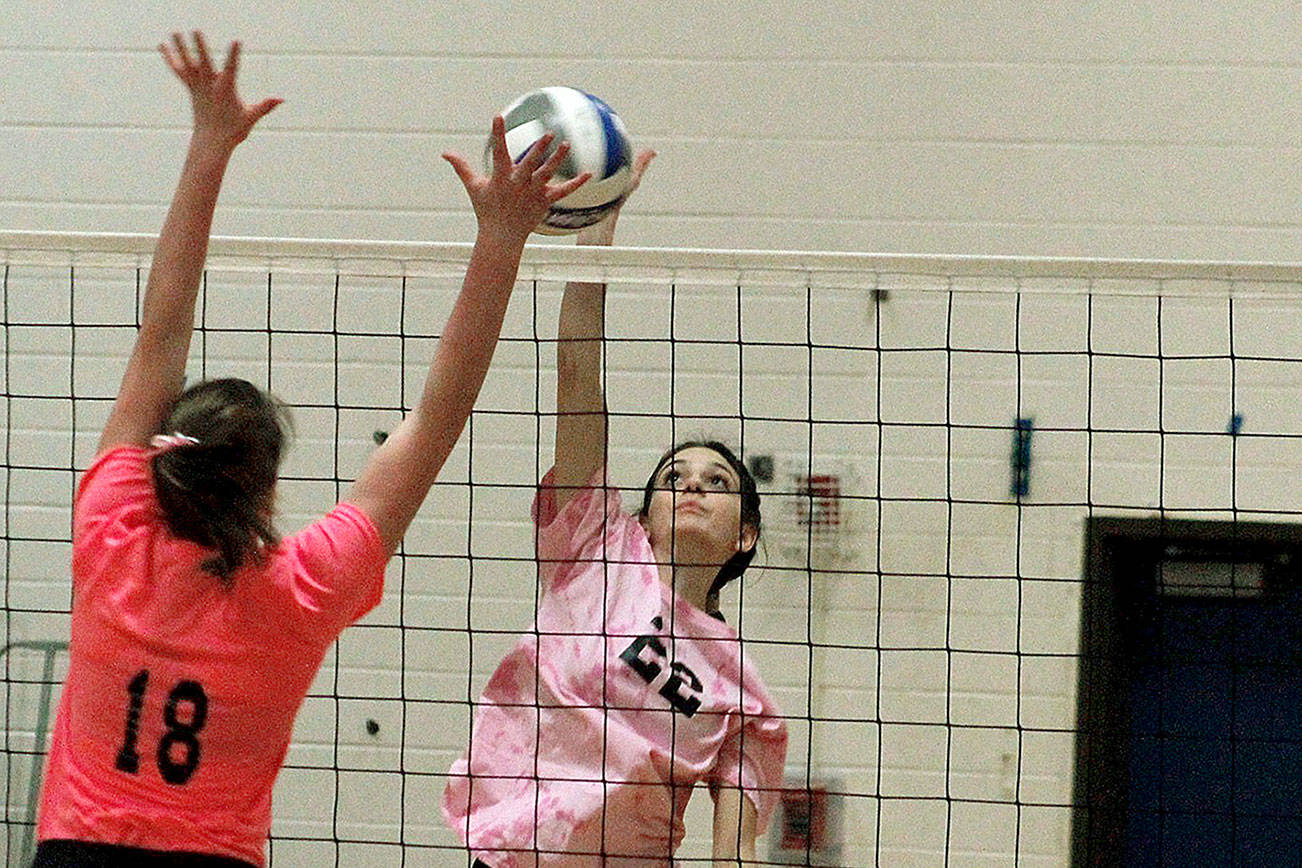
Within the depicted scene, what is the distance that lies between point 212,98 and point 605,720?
1434mm

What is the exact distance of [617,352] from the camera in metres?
4.96

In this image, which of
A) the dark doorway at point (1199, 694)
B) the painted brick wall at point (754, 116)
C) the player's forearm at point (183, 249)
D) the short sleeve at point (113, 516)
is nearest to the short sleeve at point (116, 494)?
the short sleeve at point (113, 516)

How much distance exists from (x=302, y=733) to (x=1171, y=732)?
2796mm

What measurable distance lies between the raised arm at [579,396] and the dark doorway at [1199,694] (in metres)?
2.55

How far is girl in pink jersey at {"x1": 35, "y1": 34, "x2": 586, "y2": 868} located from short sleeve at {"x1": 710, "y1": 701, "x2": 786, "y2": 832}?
124cm

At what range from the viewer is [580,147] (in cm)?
264

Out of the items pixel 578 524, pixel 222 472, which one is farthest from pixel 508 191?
pixel 578 524

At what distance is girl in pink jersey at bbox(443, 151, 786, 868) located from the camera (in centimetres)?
279

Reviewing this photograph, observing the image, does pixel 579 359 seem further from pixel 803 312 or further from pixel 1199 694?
pixel 1199 694

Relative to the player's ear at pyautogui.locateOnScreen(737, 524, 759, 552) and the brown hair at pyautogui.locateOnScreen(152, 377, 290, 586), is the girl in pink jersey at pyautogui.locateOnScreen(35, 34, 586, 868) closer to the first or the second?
the brown hair at pyautogui.locateOnScreen(152, 377, 290, 586)

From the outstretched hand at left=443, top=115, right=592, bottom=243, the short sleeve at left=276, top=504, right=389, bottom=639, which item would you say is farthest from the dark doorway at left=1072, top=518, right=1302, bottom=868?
the short sleeve at left=276, top=504, right=389, bottom=639

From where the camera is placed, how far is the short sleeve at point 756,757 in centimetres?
288

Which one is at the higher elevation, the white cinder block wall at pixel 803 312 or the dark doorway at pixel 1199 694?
the white cinder block wall at pixel 803 312

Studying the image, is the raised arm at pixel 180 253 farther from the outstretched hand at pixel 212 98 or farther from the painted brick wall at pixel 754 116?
the painted brick wall at pixel 754 116
